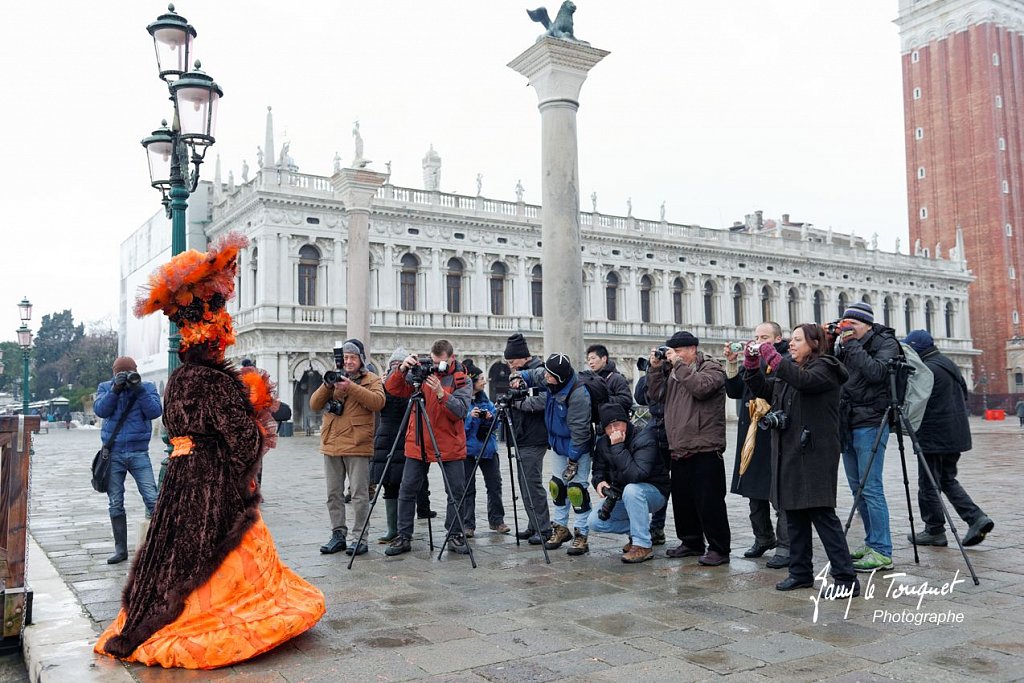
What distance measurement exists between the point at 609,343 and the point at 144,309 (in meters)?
34.4

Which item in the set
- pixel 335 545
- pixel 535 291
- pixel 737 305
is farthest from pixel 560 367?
pixel 737 305

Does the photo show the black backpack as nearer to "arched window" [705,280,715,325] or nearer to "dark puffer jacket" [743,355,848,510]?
"dark puffer jacket" [743,355,848,510]

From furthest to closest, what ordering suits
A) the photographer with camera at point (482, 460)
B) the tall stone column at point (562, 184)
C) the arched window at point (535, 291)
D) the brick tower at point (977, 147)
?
the brick tower at point (977, 147) → the arched window at point (535, 291) → the tall stone column at point (562, 184) → the photographer with camera at point (482, 460)

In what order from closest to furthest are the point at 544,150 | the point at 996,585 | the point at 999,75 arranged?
the point at 996,585, the point at 544,150, the point at 999,75

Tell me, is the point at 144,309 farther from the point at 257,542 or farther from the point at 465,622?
the point at 465,622

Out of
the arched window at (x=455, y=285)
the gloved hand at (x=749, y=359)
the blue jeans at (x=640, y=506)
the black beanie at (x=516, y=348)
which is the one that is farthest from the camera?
the arched window at (x=455, y=285)

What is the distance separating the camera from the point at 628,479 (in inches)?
243

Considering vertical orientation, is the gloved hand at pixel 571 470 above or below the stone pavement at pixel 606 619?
above

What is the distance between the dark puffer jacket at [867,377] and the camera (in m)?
5.76

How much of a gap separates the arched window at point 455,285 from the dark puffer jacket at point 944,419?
2927 cm

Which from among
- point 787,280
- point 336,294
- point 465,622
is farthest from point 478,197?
point 465,622

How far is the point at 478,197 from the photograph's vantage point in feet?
117

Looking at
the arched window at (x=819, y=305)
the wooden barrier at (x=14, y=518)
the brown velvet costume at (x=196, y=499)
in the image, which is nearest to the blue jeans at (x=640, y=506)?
the brown velvet costume at (x=196, y=499)

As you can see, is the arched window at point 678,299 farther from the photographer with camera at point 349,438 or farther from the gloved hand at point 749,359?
the gloved hand at point 749,359
